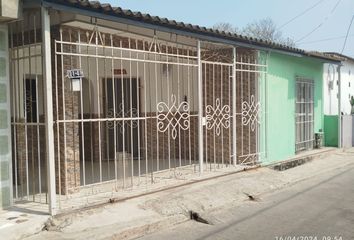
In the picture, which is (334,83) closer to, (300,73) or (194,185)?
(300,73)

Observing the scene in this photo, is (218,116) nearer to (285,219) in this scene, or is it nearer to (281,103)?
(281,103)

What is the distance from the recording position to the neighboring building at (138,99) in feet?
24.5

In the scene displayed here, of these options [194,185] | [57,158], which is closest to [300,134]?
[194,185]

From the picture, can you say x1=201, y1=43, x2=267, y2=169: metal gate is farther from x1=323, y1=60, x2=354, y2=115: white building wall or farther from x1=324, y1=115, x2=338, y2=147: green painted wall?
x1=323, y1=60, x2=354, y2=115: white building wall

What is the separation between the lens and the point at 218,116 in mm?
11289

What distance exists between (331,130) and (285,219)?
1064cm

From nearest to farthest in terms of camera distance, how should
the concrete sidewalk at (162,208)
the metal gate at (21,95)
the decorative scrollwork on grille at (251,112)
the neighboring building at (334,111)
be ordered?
1. the concrete sidewalk at (162,208)
2. the metal gate at (21,95)
3. the decorative scrollwork on grille at (251,112)
4. the neighboring building at (334,111)

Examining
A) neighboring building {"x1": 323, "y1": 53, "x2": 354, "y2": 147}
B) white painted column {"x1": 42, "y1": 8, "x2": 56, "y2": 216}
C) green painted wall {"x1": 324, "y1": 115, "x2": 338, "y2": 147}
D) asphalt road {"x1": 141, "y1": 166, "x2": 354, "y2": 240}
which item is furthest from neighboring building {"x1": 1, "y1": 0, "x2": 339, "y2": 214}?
asphalt road {"x1": 141, "y1": 166, "x2": 354, "y2": 240}

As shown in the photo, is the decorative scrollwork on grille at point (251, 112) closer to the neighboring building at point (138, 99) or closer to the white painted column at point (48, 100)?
the neighboring building at point (138, 99)

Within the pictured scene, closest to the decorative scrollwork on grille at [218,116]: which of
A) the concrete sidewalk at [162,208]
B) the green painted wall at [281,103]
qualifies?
the concrete sidewalk at [162,208]

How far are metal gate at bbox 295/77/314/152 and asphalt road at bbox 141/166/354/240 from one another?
5303mm

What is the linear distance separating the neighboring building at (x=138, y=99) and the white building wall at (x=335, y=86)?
0.91m

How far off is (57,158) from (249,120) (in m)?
5.59

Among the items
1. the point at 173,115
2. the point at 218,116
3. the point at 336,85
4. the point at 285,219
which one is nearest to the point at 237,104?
the point at 218,116
